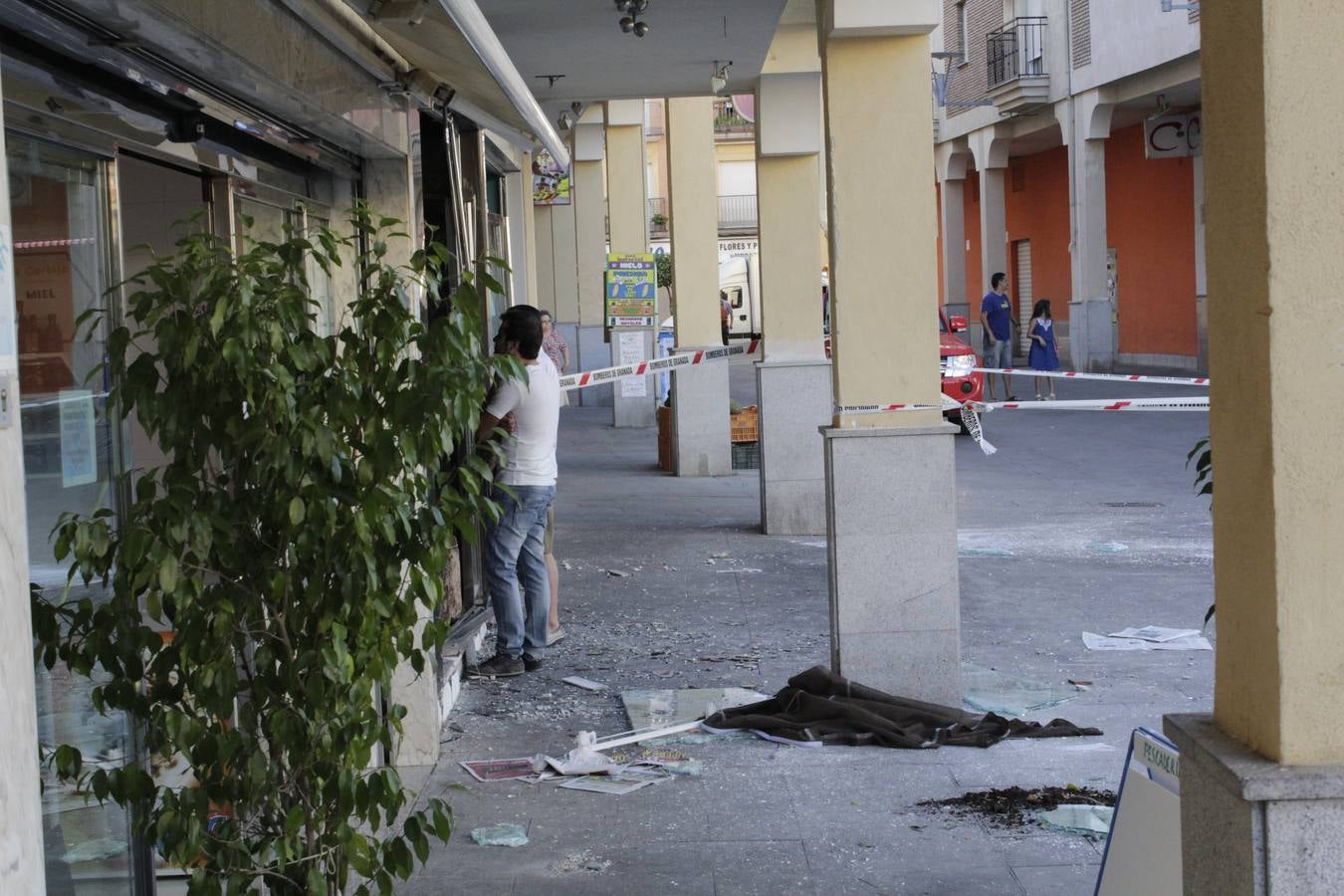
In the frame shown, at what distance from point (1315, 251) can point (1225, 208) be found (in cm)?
26

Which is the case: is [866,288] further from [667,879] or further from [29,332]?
[29,332]

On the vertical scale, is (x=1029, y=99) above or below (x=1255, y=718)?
above

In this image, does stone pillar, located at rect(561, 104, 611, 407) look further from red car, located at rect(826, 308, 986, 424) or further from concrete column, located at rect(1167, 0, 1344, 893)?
concrete column, located at rect(1167, 0, 1344, 893)

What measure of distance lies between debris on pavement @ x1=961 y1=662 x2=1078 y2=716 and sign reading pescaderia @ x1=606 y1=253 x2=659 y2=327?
436 inches

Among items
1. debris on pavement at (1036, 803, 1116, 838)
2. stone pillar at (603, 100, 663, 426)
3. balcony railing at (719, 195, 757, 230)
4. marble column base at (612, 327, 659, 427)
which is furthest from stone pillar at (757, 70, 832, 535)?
balcony railing at (719, 195, 757, 230)

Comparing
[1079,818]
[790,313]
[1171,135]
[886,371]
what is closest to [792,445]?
[790,313]

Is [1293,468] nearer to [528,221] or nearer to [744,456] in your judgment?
[744,456]

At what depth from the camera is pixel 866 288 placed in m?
7.16

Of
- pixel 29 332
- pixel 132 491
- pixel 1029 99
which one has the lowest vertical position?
pixel 132 491

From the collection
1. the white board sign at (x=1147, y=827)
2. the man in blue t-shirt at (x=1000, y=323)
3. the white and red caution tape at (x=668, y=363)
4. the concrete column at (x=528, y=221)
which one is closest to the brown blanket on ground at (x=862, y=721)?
the white board sign at (x=1147, y=827)

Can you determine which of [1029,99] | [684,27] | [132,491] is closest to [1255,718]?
[132,491]

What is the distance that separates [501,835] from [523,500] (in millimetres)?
2678

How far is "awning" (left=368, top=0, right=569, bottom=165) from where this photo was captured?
469 centimetres

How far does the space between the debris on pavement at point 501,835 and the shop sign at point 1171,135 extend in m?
23.7
